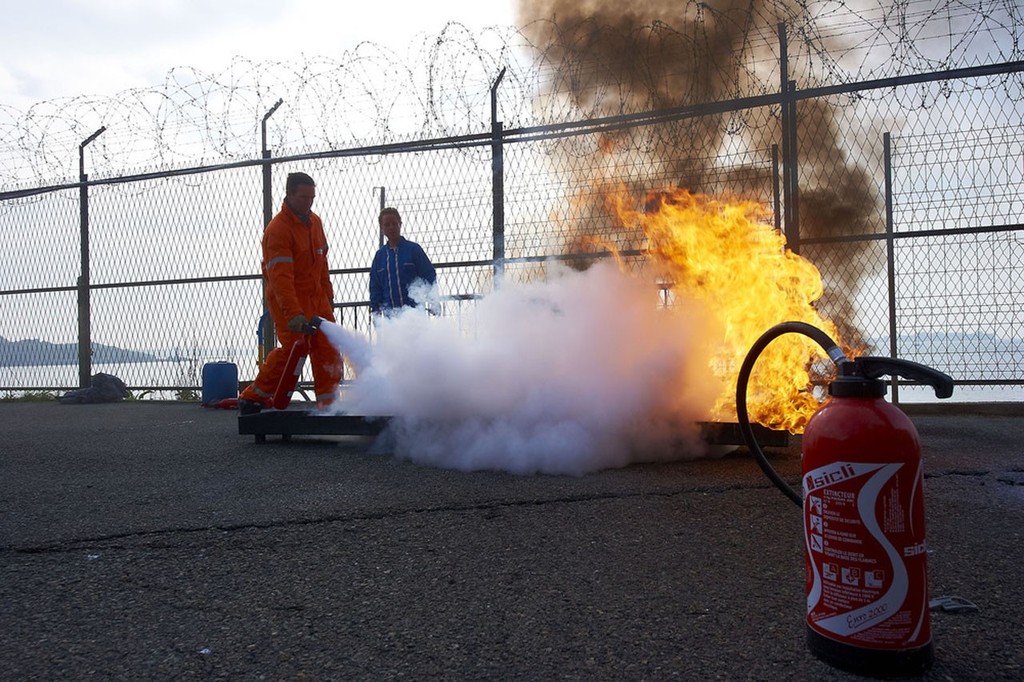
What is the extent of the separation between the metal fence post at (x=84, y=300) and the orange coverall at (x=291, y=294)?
19.3 ft

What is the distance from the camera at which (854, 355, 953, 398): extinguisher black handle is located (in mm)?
1816

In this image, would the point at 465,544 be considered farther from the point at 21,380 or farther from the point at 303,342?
the point at 21,380

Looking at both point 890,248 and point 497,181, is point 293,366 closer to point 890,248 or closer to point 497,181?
point 497,181

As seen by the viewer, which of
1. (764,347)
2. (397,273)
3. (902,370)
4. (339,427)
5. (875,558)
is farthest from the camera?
(397,273)

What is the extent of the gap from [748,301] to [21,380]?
35.8 feet

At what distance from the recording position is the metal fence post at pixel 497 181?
23.5 ft

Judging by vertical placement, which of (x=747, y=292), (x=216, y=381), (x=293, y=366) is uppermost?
(x=747, y=292)

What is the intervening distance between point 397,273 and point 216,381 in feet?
12.1

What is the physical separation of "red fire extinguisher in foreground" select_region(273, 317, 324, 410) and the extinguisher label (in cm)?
454

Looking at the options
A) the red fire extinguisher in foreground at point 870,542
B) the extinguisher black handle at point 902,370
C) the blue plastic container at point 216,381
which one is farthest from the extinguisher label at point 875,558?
the blue plastic container at point 216,381

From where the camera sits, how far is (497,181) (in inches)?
282

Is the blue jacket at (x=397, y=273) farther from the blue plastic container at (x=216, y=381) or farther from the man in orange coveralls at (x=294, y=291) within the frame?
the blue plastic container at (x=216, y=381)

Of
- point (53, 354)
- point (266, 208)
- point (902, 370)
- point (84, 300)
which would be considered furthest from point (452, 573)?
point (53, 354)

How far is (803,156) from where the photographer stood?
6312 mm
